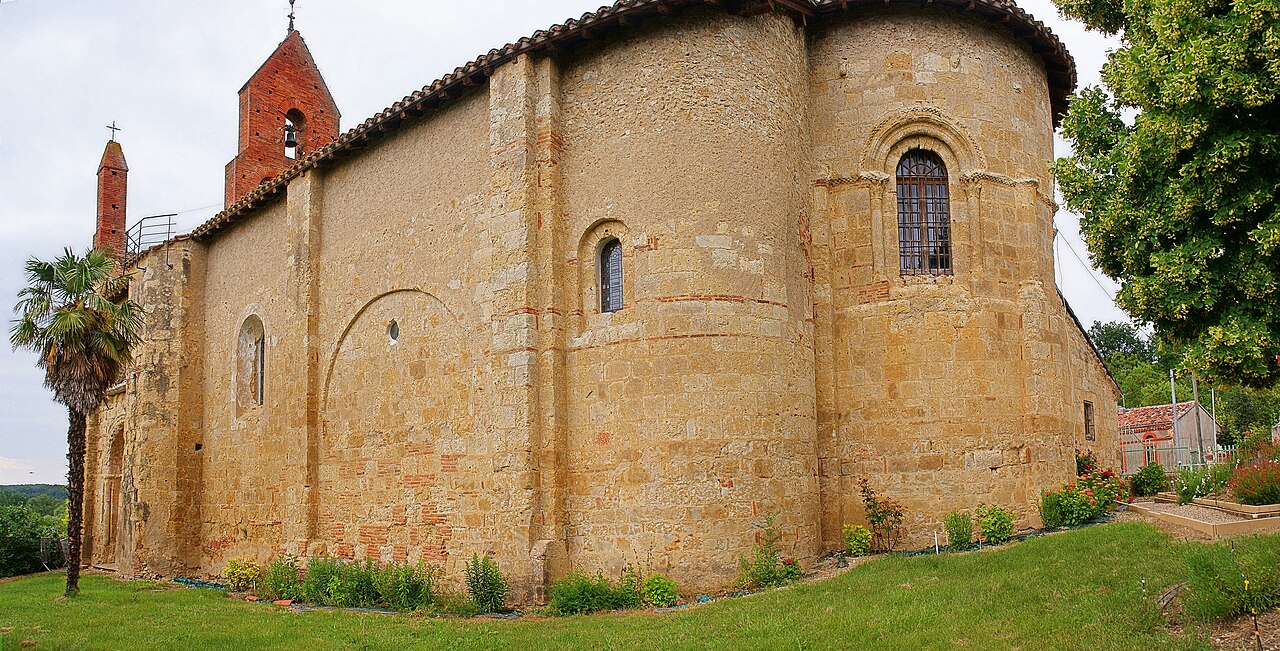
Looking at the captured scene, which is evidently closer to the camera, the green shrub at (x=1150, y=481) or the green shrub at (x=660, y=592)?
the green shrub at (x=660, y=592)

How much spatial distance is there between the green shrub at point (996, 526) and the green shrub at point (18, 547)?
25.8 metres

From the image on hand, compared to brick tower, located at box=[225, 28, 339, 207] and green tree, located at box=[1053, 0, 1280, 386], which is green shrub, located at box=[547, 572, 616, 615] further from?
brick tower, located at box=[225, 28, 339, 207]

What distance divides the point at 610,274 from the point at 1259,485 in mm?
8939

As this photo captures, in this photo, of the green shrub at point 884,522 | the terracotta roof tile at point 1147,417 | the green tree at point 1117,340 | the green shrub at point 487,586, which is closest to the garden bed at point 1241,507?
the green shrub at point 884,522

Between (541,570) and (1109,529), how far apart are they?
7.48m

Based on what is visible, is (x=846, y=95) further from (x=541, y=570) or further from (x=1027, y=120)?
(x=541, y=570)

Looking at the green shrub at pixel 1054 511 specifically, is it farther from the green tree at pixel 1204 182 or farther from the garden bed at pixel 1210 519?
the green tree at pixel 1204 182

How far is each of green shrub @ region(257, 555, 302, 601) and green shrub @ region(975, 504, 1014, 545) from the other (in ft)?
38.0

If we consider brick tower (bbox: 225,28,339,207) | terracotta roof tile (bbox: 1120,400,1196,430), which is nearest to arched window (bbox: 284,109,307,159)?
brick tower (bbox: 225,28,339,207)

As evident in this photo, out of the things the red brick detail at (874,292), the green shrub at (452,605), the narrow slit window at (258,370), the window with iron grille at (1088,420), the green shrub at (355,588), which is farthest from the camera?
the narrow slit window at (258,370)

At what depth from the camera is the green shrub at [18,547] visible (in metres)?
26.3

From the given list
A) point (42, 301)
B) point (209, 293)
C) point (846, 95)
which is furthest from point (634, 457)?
point (209, 293)

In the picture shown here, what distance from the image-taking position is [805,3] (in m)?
14.8

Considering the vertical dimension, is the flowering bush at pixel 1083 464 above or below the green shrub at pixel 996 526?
above
